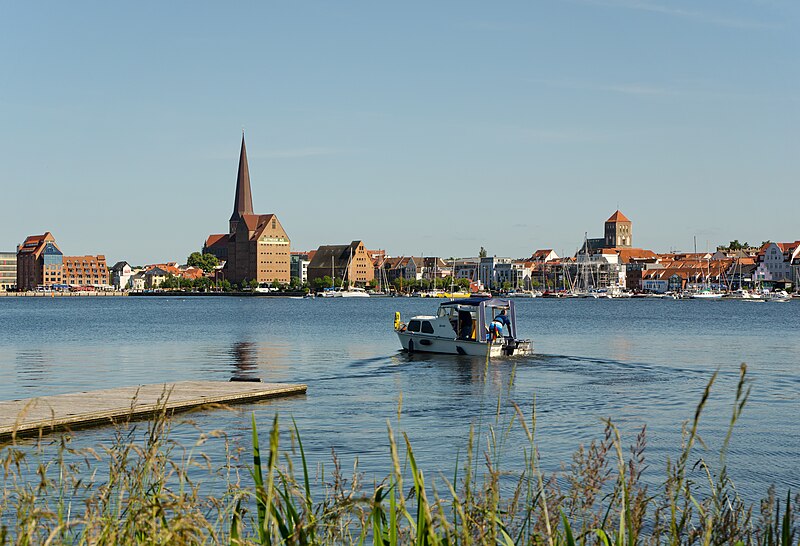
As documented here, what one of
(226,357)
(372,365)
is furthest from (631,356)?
(226,357)

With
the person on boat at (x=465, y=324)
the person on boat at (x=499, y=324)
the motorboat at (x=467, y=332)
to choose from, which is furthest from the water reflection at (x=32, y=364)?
the person on boat at (x=499, y=324)

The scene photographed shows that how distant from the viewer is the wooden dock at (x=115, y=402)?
19.2 m

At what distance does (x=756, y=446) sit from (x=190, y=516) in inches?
687

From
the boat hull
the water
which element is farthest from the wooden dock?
the boat hull

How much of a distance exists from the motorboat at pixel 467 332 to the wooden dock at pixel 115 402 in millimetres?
16150

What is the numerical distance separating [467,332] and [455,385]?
12473mm

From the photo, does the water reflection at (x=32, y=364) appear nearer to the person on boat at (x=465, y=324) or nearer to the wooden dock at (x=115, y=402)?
the wooden dock at (x=115, y=402)

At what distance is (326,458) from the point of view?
17.3 metres

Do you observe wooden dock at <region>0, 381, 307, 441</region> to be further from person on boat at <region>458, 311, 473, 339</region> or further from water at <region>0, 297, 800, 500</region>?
person on boat at <region>458, 311, 473, 339</region>

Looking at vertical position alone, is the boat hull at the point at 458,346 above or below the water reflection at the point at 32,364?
above

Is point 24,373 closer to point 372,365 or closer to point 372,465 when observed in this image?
point 372,365

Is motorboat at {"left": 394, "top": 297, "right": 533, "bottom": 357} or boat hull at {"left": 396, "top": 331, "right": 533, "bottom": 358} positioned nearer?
boat hull at {"left": 396, "top": 331, "right": 533, "bottom": 358}

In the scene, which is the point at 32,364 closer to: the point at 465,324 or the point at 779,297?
the point at 465,324

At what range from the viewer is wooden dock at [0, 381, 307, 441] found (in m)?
19.2
